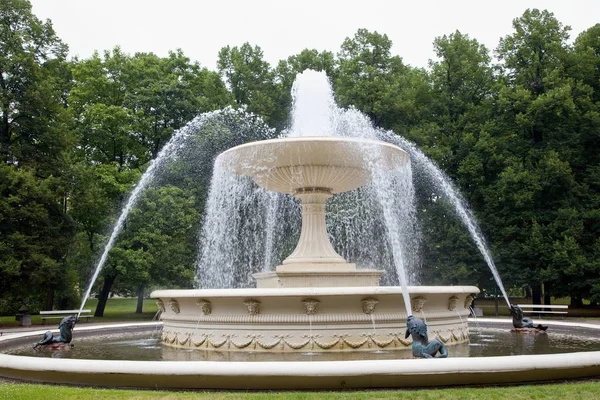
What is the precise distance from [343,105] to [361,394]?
28.8 m

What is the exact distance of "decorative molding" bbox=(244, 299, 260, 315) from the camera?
1012 cm

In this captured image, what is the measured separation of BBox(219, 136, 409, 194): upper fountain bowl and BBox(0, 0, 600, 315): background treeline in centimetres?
1420

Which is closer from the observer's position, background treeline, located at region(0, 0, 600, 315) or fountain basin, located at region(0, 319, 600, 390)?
fountain basin, located at region(0, 319, 600, 390)

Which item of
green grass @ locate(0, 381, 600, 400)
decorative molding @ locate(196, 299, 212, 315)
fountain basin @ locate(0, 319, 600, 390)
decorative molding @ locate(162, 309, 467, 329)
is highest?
decorative molding @ locate(196, 299, 212, 315)

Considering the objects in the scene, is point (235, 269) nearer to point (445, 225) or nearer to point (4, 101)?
point (445, 225)

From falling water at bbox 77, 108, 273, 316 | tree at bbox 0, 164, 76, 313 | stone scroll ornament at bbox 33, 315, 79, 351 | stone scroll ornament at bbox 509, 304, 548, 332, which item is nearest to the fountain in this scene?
stone scroll ornament at bbox 33, 315, 79, 351

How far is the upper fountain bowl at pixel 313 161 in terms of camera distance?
43.0ft

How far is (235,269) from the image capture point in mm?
31562

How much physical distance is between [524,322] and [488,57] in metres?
25.5

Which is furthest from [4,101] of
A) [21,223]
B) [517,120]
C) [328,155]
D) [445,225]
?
[517,120]

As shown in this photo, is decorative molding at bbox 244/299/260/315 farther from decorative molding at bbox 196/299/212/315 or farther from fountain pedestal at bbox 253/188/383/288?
fountain pedestal at bbox 253/188/383/288

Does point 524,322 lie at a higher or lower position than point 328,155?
lower

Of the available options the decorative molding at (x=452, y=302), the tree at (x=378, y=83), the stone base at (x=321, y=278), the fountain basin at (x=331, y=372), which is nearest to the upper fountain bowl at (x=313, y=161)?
the stone base at (x=321, y=278)

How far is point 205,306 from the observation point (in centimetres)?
1066
